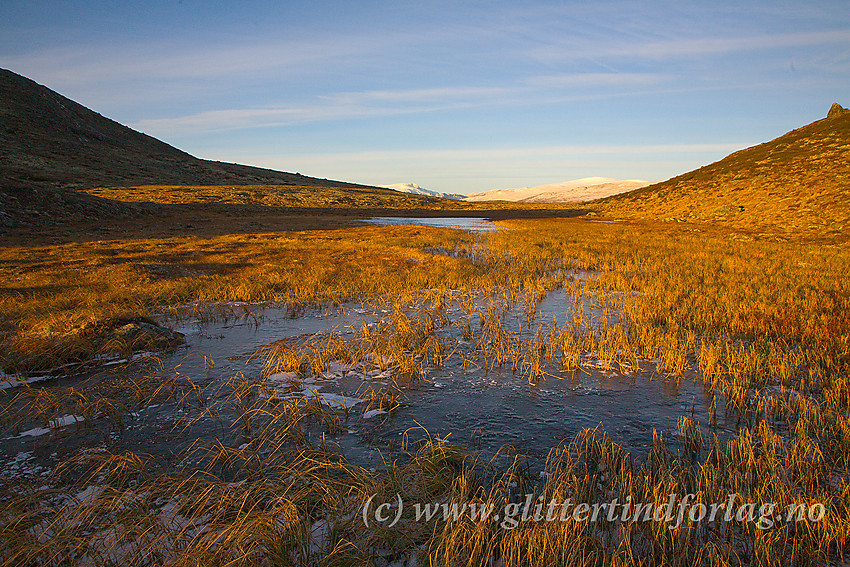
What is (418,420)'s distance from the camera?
21.3 feet

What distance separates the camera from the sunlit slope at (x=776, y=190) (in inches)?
1164

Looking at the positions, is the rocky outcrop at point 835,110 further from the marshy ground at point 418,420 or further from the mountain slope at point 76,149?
the mountain slope at point 76,149

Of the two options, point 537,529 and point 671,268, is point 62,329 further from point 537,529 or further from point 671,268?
point 671,268

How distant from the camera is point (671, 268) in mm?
18094

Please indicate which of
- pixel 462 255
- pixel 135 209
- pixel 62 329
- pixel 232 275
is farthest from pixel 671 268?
pixel 135 209

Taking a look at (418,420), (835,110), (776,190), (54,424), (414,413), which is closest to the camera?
(54,424)

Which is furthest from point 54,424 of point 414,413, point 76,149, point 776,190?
point 76,149

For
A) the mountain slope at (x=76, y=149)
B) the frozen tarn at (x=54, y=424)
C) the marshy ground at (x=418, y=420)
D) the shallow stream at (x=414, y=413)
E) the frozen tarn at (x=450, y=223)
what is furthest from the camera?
the mountain slope at (x=76, y=149)

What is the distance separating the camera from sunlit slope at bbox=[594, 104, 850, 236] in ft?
97.0

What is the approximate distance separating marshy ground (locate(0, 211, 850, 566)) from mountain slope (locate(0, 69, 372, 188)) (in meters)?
57.2

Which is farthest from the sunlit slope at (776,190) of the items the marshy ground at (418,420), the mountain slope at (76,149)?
the mountain slope at (76,149)

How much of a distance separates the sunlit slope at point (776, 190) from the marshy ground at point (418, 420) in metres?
19.3

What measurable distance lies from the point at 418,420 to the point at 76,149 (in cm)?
10896

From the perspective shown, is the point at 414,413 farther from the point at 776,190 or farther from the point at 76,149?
the point at 76,149
